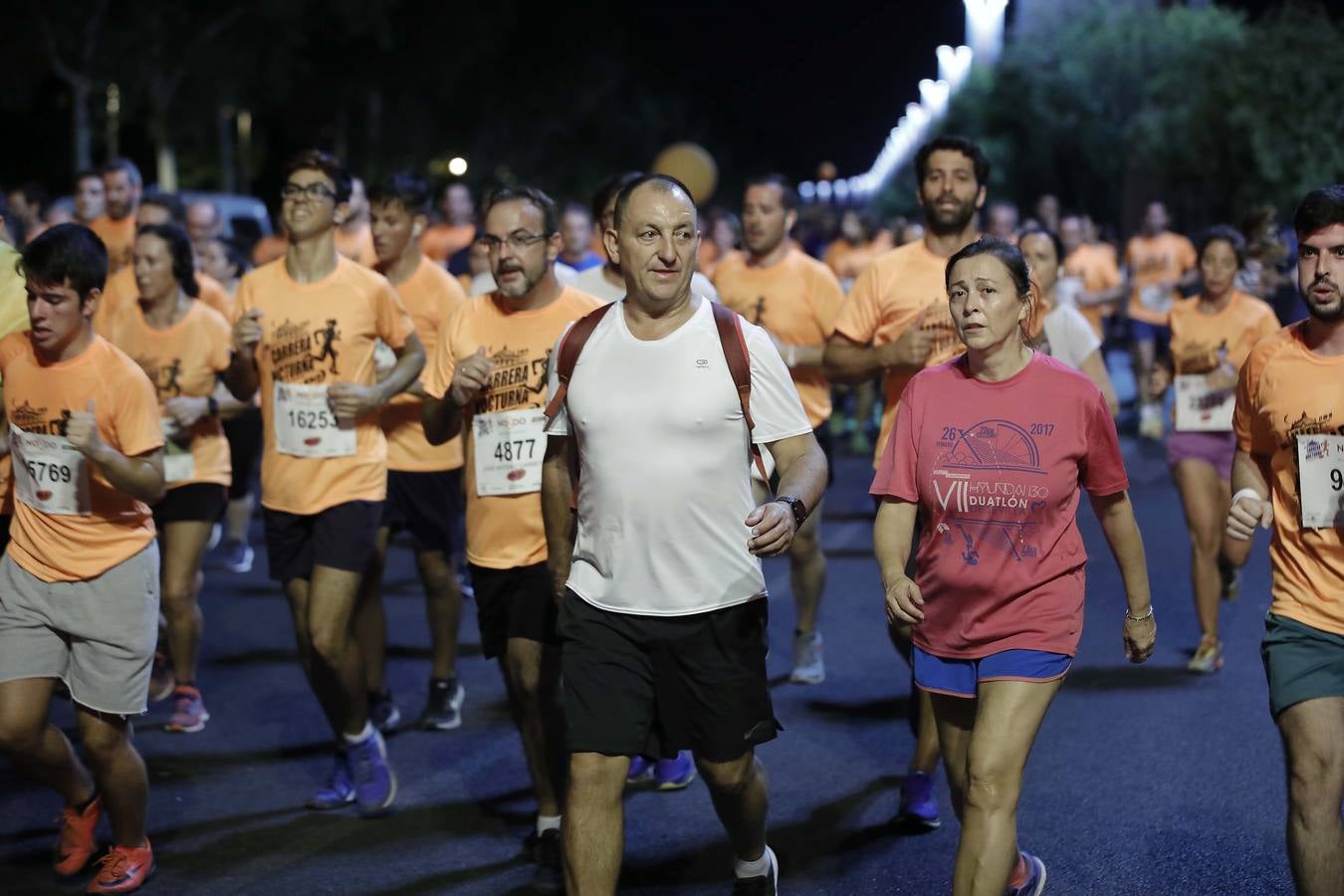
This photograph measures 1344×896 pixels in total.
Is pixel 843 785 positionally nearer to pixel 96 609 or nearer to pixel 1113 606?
pixel 96 609

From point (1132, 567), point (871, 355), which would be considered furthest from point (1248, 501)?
point (871, 355)

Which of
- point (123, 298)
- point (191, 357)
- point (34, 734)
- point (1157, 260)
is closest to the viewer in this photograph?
point (34, 734)

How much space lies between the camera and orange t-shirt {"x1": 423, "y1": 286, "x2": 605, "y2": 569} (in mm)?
5680

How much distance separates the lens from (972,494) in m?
4.54

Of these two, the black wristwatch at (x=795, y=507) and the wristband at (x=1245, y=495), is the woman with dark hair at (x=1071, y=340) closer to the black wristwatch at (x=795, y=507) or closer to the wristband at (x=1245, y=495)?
the wristband at (x=1245, y=495)

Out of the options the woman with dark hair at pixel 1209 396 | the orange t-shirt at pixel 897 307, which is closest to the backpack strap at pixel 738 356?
the orange t-shirt at pixel 897 307

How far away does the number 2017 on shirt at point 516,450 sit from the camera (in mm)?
5703

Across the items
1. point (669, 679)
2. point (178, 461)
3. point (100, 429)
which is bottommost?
point (669, 679)

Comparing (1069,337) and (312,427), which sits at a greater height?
(1069,337)

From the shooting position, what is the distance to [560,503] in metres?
4.90

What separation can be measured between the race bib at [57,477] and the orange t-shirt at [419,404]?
2373 millimetres

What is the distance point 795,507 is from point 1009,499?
611 mm

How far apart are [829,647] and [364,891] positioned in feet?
13.1

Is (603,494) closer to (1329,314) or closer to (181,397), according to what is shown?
Answer: (1329,314)
